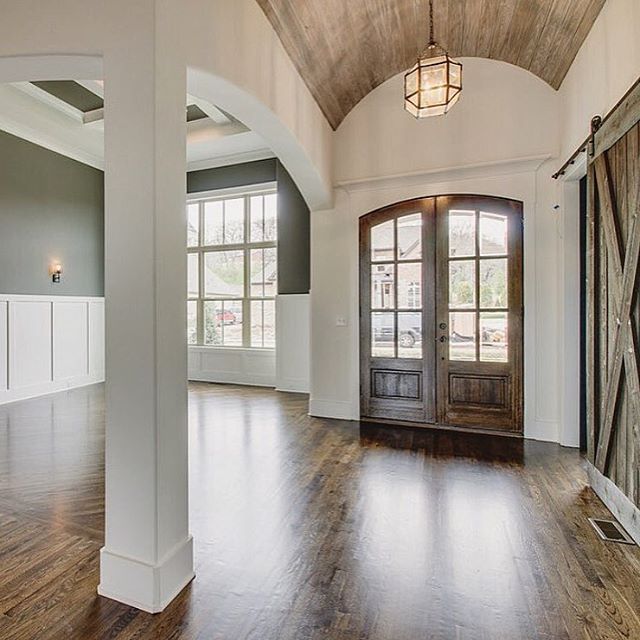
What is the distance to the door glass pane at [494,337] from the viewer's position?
4477 millimetres

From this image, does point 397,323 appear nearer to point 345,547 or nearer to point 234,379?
point 345,547

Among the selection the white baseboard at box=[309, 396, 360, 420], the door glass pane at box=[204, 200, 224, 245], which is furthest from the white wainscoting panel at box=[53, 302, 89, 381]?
the white baseboard at box=[309, 396, 360, 420]

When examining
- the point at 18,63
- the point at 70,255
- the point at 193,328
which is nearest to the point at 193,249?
the point at 193,328

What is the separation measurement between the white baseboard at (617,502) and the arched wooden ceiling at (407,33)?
351cm

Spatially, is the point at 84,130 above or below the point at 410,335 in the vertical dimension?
above

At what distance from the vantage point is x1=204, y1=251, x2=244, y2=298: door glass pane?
7855 mm

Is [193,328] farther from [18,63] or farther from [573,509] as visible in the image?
[573,509]

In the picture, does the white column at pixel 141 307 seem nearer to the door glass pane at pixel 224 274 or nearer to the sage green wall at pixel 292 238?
the sage green wall at pixel 292 238

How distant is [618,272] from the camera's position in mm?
2764

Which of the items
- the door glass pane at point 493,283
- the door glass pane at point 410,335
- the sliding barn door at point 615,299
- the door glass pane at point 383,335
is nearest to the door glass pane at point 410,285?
the door glass pane at point 410,335

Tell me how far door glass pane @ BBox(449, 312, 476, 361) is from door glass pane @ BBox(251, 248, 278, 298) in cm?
368

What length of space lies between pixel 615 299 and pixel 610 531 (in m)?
1.46

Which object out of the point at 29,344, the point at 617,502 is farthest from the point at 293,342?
the point at 617,502

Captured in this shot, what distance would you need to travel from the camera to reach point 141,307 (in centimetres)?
192
